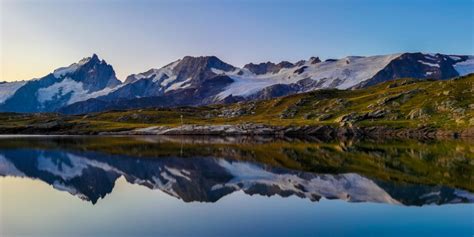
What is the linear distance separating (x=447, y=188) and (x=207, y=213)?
26920 millimetres

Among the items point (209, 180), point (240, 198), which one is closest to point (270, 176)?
point (209, 180)

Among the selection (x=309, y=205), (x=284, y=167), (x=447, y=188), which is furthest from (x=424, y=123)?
(x=309, y=205)

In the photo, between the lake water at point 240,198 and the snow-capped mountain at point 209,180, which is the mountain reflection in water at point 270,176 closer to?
the snow-capped mountain at point 209,180

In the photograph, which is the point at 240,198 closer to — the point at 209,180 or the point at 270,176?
the point at 209,180

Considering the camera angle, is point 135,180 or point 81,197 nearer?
point 81,197

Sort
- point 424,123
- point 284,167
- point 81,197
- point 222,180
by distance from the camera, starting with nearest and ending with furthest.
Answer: point 81,197 < point 222,180 < point 284,167 < point 424,123

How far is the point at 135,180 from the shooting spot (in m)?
61.2

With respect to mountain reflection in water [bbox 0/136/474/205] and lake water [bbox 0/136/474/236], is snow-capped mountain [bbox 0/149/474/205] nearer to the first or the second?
mountain reflection in water [bbox 0/136/474/205]

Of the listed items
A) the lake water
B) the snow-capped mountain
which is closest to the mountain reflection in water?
the snow-capped mountain

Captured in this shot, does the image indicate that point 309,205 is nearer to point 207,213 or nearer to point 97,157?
point 207,213

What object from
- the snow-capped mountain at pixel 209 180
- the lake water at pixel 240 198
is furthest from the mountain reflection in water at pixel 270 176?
the lake water at pixel 240 198

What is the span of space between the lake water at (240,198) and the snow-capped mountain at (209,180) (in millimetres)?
129

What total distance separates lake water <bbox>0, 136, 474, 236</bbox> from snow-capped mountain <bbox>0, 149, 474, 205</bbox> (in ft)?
0.42

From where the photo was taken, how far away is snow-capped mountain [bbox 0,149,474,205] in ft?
155
